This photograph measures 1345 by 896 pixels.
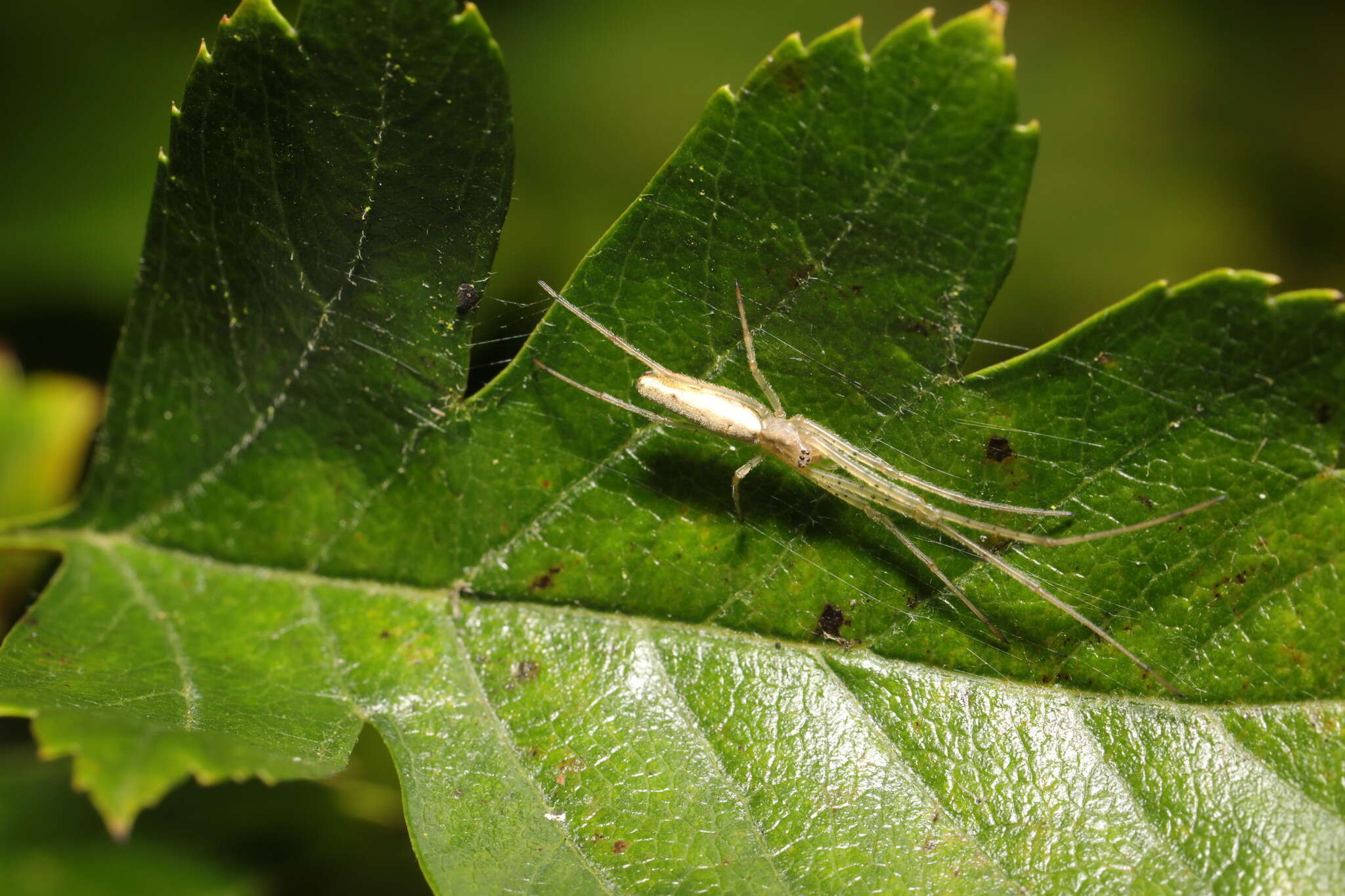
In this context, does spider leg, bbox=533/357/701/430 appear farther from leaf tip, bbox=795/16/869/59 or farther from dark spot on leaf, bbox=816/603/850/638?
leaf tip, bbox=795/16/869/59

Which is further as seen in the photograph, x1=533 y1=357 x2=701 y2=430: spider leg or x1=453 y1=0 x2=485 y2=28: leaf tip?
x1=533 y1=357 x2=701 y2=430: spider leg

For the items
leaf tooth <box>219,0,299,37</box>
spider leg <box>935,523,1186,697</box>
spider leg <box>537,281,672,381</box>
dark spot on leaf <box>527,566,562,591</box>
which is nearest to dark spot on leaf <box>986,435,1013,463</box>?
spider leg <box>935,523,1186,697</box>

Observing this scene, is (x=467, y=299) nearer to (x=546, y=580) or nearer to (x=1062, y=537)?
(x=546, y=580)

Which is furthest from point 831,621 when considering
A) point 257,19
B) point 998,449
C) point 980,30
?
point 257,19

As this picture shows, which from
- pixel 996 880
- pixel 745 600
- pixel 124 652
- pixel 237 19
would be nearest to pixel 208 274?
pixel 237 19

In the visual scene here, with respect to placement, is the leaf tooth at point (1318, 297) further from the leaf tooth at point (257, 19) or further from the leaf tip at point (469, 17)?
the leaf tooth at point (257, 19)

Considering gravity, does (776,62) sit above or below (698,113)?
above

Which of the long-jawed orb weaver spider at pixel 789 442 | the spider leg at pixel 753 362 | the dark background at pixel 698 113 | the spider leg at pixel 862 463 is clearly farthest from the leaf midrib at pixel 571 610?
the dark background at pixel 698 113
